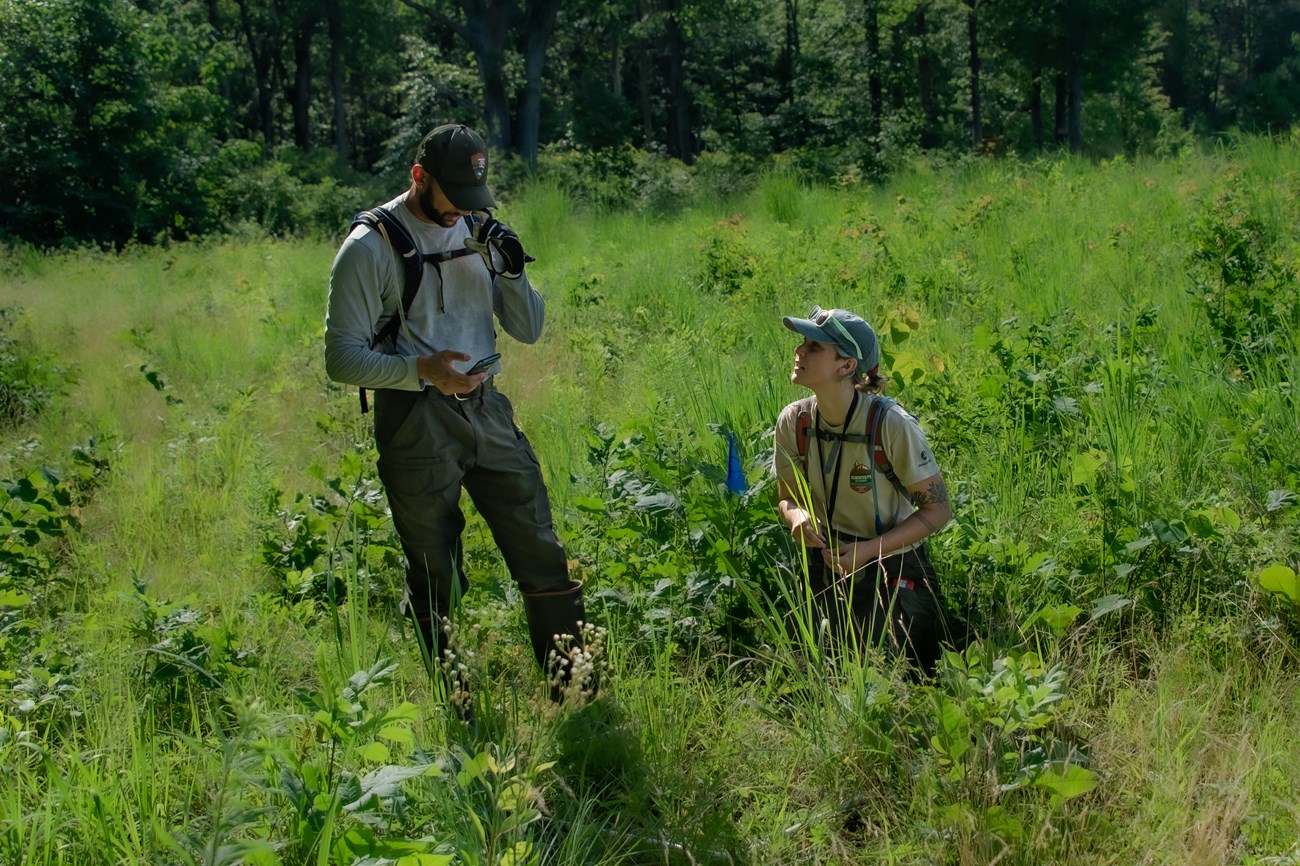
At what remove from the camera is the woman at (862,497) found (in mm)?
3363

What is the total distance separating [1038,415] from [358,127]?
180 ft

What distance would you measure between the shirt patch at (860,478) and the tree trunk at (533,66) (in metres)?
24.8

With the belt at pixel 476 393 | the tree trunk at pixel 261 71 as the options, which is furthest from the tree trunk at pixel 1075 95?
the tree trunk at pixel 261 71

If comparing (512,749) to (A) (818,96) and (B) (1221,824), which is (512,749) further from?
(A) (818,96)

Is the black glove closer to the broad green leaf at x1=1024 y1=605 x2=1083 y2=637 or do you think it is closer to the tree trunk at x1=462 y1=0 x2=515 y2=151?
the broad green leaf at x1=1024 y1=605 x2=1083 y2=637

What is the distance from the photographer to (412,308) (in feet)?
10.7

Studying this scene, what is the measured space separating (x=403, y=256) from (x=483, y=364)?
0.40 m

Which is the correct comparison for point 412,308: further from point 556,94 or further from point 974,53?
point 556,94

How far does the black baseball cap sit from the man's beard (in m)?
0.06

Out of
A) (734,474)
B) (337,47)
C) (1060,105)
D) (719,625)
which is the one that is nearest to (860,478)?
(734,474)

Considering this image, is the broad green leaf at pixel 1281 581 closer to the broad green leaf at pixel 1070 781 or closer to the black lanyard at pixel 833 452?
the broad green leaf at pixel 1070 781

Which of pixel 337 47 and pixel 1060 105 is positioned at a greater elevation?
pixel 337 47

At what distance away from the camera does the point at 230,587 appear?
14.9 feet

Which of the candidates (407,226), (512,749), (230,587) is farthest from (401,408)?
(230,587)
